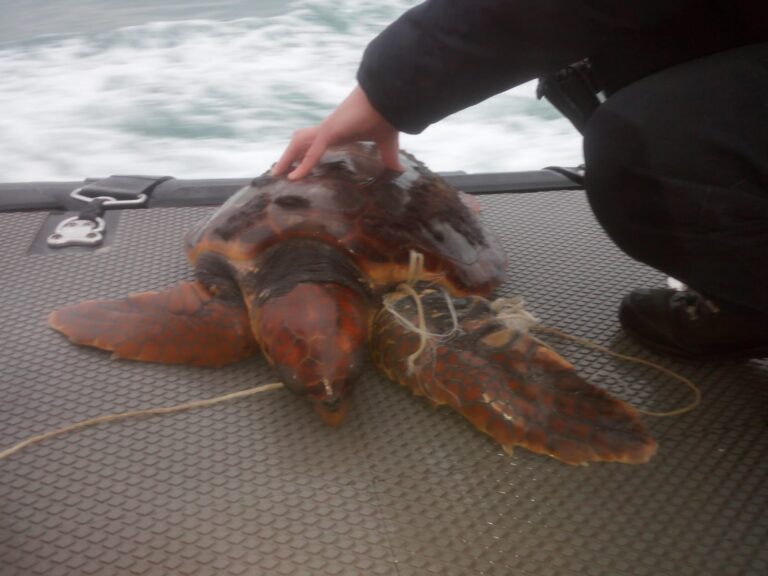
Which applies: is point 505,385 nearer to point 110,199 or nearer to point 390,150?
point 390,150

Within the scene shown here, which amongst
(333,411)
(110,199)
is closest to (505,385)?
(333,411)

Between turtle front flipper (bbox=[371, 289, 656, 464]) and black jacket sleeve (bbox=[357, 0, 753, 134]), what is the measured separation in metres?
0.32

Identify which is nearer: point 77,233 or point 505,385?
point 505,385

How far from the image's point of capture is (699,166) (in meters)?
0.86

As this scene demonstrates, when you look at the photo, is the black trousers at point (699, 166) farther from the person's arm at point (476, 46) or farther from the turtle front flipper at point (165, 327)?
the turtle front flipper at point (165, 327)

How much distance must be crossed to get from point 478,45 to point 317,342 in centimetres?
44

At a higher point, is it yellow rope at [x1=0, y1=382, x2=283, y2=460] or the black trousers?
the black trousers

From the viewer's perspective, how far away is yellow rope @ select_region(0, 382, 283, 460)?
897mm

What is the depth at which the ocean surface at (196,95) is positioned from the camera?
3635 millimetres

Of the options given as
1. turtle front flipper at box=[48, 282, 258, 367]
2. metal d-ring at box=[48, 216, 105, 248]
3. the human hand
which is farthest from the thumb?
metal d-ring at box=[48, 216, 105, 248]

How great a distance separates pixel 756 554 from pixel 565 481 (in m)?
0.22

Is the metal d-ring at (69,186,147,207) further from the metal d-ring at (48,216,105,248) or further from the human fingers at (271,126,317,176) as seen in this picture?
the human fingers at (271,126,317,176)

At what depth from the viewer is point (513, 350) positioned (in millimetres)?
995

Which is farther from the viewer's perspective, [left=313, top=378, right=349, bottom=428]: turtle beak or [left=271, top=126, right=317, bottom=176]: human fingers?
[left=271, top=126, right=317, bottom=176]: human fingers
